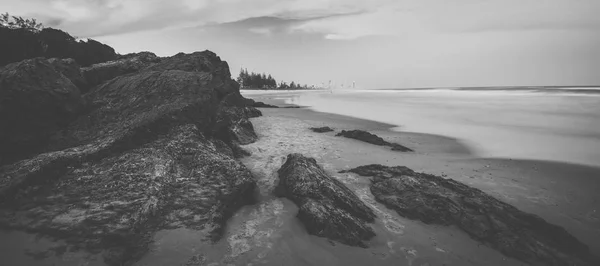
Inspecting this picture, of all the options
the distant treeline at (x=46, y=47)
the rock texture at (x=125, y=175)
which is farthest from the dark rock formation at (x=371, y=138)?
the distant treeline at (x=46, y=47)

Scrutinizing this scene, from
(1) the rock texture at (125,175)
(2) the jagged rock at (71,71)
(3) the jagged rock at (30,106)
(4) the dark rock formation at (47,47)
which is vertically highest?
(4) the dark rock formation at (47,47)

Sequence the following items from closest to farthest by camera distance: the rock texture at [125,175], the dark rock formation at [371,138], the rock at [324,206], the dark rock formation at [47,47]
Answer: the rock texture at [125,175] → the rock at [324,206] → the dark rock formation at [371,138] → the dark rock formation at [47,47]

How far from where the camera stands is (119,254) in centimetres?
397

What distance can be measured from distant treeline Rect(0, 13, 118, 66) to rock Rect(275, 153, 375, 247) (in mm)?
22629

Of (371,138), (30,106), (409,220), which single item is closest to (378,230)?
(409,220)

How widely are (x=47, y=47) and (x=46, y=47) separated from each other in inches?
6.3

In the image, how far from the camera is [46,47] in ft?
68.7

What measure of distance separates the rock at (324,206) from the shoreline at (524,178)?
3.22m

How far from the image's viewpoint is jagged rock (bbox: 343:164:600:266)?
15.7 ft

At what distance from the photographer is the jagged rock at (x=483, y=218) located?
4.77 metres

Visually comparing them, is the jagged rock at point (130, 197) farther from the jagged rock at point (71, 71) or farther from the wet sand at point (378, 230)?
the jagged rock at point (71, 71)

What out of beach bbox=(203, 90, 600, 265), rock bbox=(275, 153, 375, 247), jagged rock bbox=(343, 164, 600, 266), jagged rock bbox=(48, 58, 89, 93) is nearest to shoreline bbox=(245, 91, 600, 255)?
beach bbox=(203, 90, 600, 265)

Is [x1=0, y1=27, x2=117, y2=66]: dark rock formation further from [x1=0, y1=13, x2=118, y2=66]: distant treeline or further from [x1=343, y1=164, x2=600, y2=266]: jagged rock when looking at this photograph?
[x1=343, y1=164, x2=600, y2=266]: jagged rock

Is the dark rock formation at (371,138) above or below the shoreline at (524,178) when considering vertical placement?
above
